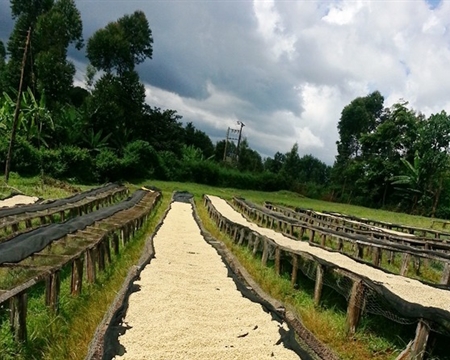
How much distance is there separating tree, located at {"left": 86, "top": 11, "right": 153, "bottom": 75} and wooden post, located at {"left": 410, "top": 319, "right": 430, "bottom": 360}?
28575 millimetres

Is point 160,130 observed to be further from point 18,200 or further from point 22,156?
point 18,200

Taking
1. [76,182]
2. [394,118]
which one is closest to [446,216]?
[394,118]

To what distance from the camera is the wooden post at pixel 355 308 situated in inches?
172

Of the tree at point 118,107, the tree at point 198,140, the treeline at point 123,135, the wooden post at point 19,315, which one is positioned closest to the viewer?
the wooden post at point 19,315

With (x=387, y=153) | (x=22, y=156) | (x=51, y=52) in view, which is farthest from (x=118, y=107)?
(x=387, y=153)

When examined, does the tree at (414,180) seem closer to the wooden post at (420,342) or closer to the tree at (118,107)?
the tree at (118,107)

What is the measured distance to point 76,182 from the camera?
22734 mm

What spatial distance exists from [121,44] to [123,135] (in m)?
6.52

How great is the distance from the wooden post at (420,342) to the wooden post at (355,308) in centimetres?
81

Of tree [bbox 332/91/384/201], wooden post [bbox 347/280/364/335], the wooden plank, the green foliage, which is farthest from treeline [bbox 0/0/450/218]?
wooden post [bbox 347/280/364/335]

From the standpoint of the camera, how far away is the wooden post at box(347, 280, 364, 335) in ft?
14.3

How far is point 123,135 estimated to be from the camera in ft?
92.6

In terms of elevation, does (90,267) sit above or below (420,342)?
below

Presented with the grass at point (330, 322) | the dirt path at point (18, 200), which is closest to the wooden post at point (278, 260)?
Result: the grass at point (330, 322)
